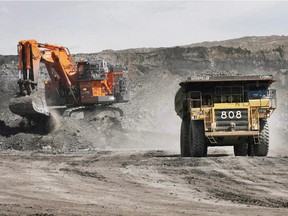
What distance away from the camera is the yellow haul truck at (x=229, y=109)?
56.5 feet

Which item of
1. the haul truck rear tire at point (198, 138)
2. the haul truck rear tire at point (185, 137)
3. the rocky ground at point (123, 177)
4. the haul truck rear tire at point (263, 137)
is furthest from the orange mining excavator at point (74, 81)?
the haul truck rear tire at point (263, 137)

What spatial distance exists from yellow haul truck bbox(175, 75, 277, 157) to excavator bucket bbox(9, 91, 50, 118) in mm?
10922

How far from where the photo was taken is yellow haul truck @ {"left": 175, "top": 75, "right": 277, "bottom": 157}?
56.5ft

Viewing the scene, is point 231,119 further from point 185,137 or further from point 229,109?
point 185,137

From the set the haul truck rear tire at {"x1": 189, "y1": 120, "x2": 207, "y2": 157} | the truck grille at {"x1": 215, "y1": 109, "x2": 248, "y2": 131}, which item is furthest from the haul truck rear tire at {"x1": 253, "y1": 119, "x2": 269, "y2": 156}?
the haul truck rear tire at {"x1": 189, "y1": 120, "x2": 207, "y2": 157}

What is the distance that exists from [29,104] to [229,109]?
12.1m

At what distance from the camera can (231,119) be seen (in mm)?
17281

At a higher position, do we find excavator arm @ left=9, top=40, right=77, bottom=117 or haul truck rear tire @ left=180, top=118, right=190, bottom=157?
excavator arm @ left=9, top=40, right=77, bottom=117

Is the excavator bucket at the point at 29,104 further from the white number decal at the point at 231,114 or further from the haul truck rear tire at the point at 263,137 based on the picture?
the haul truck rear tire at the point at 263,137

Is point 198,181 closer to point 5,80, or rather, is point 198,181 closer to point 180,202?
A: point 180,202

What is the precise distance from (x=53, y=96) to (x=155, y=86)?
25.2 m

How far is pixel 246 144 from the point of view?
62.4ft

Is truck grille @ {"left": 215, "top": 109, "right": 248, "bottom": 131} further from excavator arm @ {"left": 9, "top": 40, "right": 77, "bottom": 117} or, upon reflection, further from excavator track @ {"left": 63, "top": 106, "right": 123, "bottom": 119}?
excavator track @ {"left": 63, "top": 106, "right": 123, "bottom": 119}

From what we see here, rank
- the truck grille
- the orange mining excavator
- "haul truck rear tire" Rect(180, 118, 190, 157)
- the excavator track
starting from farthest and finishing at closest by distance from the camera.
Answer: the excavator track < the orange mining excavator < "haul truck rear tire" Rect(180, 118, 190, 157) < the truck grille
